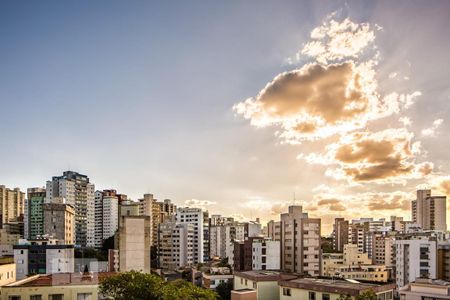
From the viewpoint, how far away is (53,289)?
18.2 meters

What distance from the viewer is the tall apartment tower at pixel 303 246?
34.9 meters

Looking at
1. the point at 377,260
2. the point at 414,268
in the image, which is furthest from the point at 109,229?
the point at 414,268

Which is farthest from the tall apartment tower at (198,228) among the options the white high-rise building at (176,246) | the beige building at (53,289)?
the beige building at (53,289)

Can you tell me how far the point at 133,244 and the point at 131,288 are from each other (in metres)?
13.2

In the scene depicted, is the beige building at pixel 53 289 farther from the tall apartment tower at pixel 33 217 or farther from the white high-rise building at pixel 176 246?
the tall apartment tower at pixel 33 217

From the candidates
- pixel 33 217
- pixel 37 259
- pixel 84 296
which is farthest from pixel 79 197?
pixel 84 296

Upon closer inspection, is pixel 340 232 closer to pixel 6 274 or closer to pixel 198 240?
pixel 198 240

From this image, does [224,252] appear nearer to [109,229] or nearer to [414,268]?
[109,229]

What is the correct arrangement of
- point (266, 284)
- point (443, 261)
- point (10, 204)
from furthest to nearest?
point (10, 204) < point (443, 261) < point (266, 284)

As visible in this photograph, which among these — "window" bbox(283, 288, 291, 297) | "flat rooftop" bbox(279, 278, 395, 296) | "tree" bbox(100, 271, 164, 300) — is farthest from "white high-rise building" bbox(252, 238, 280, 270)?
"tree" bbox(100, 271, 164, 300)

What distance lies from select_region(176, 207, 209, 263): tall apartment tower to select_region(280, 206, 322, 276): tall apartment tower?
19.7m

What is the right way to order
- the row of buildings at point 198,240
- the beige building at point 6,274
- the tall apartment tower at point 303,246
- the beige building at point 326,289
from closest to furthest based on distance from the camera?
1. the beige building at point 326,289
2. the beige building at point 6,274
3. the row of buildings at point 198,240
4. the tall apartment tower at point 303,246

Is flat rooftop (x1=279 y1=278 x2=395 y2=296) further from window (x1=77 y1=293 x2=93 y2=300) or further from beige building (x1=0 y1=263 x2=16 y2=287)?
beige building (x1=0 y1=263 x2=16 y2=287)

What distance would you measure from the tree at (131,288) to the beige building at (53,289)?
164 cm
